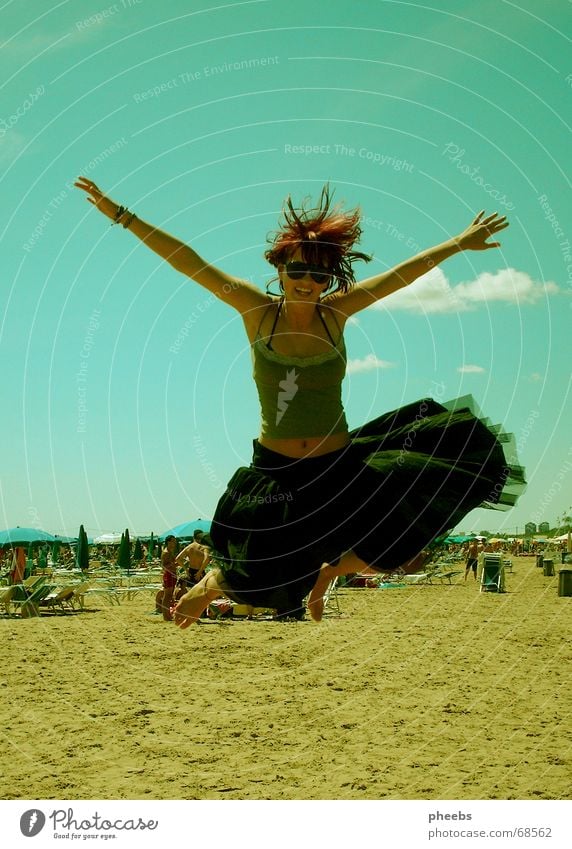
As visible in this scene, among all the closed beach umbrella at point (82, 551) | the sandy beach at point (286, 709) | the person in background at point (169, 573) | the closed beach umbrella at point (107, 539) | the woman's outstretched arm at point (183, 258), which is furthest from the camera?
the closed beach umbrella at point (107, 539)

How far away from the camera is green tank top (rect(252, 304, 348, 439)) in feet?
15.9

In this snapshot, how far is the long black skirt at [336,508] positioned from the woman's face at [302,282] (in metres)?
0.84

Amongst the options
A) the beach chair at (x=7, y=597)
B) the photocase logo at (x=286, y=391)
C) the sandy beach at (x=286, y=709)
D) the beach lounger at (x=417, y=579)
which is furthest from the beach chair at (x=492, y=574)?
the photocase logo at (x=286, y=391)

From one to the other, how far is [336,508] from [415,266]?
4.22 feet

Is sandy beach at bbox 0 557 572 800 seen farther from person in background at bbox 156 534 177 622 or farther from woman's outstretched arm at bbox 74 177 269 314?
woman's outstretched arm at bbox 74 177 269 314

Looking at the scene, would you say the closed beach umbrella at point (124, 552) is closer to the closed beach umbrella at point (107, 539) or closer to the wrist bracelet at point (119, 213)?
the closed beach umbrella at point (107, 539)

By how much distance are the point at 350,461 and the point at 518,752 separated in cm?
934

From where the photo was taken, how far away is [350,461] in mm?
5078

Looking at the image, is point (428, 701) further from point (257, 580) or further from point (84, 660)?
point (257, 580)

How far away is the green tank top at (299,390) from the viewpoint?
4836 millimetres

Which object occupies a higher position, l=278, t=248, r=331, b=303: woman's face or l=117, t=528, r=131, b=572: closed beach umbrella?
l=278, t=248, r=331, b=303: woman's face
